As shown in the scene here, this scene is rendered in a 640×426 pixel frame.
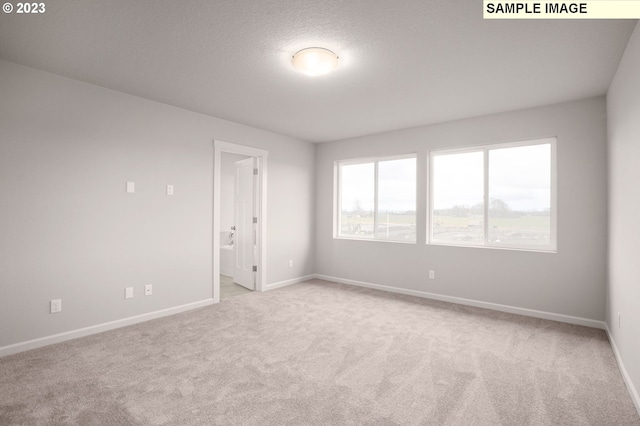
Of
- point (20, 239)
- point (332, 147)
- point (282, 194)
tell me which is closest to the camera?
point (20, 239)

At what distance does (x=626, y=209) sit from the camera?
2510 millimetres

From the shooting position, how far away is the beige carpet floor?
1.98 meters

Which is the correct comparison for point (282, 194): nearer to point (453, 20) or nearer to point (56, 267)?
point (56, 267)

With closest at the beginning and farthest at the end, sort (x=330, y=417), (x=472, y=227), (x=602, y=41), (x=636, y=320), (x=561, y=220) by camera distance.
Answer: (x=330, y=417) < (x=636, y=320) < (x=602, y=41) < (x=561, y=220) < (x=472, y=227)

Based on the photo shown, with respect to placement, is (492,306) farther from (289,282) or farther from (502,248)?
(289,282)

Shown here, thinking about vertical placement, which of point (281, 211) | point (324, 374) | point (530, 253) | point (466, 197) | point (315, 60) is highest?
point (315, 60)

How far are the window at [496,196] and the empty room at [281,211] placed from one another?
0.03m

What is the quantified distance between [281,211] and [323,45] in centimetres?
330

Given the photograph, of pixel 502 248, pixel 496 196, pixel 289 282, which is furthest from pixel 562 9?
pixel 289 282

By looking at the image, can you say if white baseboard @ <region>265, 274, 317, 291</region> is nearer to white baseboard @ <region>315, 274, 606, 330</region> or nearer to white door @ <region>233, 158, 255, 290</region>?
white door @ <region>233, 158, 255, 290</region>

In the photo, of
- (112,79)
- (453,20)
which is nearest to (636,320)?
(453,20)

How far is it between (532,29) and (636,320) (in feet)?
6.99

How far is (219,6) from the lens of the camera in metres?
2.06

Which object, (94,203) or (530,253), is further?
(530,253)
